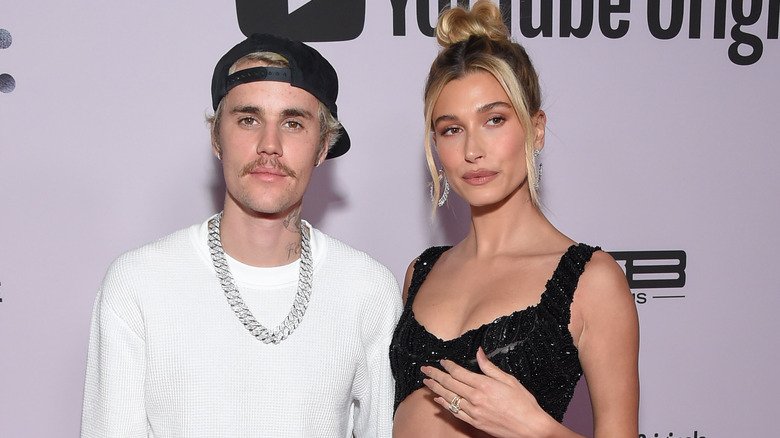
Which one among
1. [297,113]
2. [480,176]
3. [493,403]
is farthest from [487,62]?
[493,403]

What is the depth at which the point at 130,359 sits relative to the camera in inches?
67.4

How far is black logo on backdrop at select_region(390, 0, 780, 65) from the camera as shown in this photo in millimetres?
2566

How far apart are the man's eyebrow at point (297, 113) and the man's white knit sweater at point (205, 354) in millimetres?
325

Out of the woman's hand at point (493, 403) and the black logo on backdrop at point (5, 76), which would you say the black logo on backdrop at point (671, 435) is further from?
the black logo on backdrop at point (5, 76)

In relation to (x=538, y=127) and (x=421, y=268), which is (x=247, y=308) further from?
(x=538, y=127)

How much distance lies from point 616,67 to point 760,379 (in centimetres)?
116

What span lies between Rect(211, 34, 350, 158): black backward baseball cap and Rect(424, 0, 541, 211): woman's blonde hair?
247 mm

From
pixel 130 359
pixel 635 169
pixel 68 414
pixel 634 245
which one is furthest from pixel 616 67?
pixel 68 414

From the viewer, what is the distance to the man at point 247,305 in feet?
5.65

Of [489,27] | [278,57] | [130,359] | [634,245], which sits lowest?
[130,359]

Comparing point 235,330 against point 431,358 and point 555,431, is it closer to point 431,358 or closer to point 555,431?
point 431,358

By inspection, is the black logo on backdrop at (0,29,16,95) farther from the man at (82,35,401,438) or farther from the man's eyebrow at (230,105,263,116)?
the man's eyebrow at (230,105,263,116)

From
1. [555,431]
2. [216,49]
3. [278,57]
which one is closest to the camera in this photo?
[555,431]

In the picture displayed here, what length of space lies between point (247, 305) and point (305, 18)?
1.05 m
